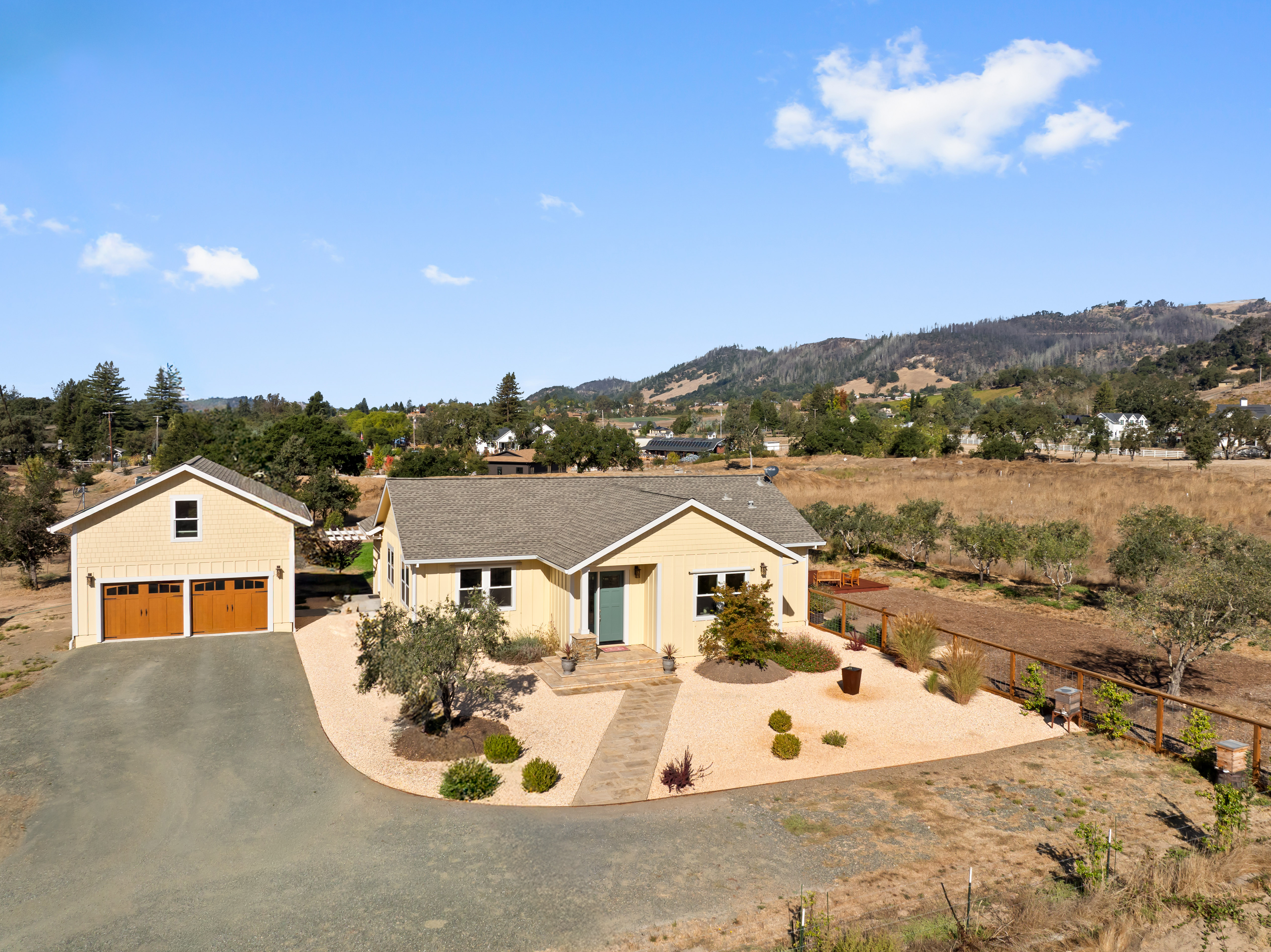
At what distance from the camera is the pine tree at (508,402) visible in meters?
121

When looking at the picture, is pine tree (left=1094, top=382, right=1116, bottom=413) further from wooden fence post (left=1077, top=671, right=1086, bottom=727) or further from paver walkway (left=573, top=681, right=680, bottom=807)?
paver walkway (left=573, top=681, right=680, bottom=807)

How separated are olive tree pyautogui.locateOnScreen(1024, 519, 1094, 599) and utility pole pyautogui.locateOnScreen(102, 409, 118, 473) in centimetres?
10481

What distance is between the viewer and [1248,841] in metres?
11.1

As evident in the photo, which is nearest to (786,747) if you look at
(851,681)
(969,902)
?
(851,681)

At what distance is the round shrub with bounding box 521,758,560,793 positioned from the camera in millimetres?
12977

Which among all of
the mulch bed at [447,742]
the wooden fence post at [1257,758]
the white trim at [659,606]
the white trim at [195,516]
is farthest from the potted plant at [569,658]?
the wooden fence post at [1257,758]

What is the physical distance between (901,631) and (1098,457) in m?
90.7

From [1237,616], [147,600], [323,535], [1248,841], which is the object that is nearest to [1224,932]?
[1248,841]

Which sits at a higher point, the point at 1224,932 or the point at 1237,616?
the point at 1237,616

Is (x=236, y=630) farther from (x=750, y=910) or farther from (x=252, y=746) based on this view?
(x=750, y=910)

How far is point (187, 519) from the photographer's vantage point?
23.6 m

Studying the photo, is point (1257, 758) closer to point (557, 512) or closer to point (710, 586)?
point (710, 586)

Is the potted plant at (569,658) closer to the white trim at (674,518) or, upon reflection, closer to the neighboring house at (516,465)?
the white trim at (674,518)

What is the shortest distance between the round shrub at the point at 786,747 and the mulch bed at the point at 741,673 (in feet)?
15.3
